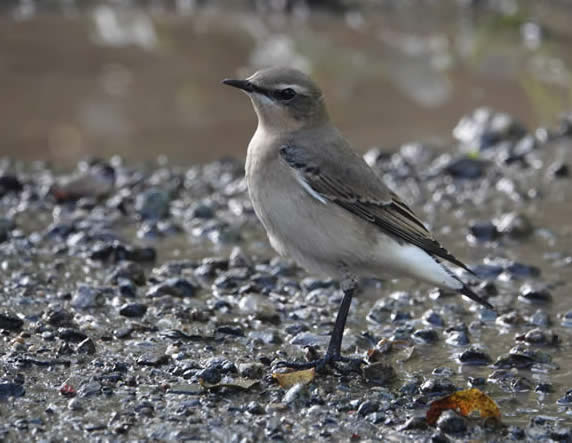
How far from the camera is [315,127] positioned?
6875 millimetres

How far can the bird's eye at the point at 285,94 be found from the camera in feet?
22.0

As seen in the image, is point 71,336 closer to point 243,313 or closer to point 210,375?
point 210,375

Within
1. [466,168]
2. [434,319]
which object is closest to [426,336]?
[434,319]

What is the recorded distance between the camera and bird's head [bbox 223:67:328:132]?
262 inches

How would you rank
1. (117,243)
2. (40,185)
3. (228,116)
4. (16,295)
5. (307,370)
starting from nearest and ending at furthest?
1. (307,370)
2. (16,295)
3. (117,243)
4. (40,185)
5. (228,116)

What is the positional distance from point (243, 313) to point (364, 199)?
1464 millimetres

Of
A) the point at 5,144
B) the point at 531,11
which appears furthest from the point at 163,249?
the point at 531,11

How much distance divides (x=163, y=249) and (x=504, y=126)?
5.08m

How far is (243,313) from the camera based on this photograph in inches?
295

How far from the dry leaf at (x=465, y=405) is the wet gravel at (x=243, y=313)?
7 cm

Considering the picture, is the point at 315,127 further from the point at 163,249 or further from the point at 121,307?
the point at 163,249

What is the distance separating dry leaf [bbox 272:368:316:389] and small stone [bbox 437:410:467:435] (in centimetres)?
95

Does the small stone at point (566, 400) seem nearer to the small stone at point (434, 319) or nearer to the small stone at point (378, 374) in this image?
the small stone at point (378, 374)

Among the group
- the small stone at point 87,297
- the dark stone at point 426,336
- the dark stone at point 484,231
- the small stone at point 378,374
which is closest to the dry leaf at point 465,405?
the small stone at point 378,374
